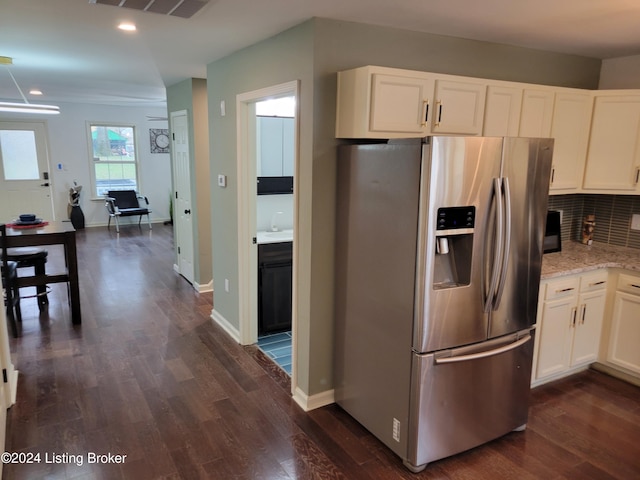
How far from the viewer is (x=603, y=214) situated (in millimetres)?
3771

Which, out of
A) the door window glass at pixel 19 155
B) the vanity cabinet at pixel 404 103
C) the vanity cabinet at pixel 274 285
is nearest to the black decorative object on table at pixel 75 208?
the door window glass at pixel 19 155

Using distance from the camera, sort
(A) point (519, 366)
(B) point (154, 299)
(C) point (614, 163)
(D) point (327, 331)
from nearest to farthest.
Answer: (A) point (519, 366)
(D) point (327, 331)
(C) point (614, 163)
(B) point (154, 299)

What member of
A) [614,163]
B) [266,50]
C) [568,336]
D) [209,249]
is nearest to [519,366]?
[568,336]

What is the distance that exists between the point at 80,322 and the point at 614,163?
15.7 feet

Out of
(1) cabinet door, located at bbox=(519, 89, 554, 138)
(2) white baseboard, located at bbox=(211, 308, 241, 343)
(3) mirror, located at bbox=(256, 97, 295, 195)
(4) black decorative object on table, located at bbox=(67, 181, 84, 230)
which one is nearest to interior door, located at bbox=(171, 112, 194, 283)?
(2) white baseboard, located at bbox=(211, 308, 241, 343)

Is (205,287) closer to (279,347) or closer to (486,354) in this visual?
(279,347)

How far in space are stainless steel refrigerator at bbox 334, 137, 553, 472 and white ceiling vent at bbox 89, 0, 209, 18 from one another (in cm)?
110

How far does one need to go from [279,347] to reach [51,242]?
2295 millimetres

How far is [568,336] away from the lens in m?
3.14

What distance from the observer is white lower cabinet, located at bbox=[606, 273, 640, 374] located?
3.10 metres

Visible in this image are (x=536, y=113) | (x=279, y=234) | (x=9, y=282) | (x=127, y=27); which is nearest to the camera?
(x=127, y=27)

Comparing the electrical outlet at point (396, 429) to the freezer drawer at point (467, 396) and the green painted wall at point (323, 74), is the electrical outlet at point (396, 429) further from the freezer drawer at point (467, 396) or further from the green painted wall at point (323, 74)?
the green painted wall at point (323, 74)

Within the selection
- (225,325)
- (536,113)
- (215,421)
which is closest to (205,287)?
(225,325)

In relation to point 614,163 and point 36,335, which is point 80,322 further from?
point 614,163
